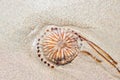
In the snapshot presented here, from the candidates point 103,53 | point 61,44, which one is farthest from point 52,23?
point 103,53

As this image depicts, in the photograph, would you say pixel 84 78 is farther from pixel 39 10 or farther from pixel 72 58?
pixel 39 10

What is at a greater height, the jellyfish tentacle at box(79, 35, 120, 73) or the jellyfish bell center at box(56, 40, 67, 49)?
the jellyfish bell center at box(56, 40, 67, 49)

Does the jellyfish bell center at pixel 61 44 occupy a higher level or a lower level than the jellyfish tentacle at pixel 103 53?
higher

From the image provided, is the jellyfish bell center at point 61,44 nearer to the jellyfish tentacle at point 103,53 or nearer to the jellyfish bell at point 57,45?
the jellyfish bell at point 57,45

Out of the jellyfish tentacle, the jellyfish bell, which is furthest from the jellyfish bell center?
the jellyfish tentacle

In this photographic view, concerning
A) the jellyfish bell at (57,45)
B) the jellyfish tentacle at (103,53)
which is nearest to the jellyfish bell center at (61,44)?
the jellyfish bell at (57,45)

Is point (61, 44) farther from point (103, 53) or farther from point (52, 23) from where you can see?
point (103, 53)

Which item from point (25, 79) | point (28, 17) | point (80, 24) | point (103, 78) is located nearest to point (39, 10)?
point (28, 17)

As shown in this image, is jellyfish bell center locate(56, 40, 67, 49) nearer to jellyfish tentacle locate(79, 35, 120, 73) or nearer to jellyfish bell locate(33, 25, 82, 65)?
jellyfish bell locate(33, 25, 82, 65)
